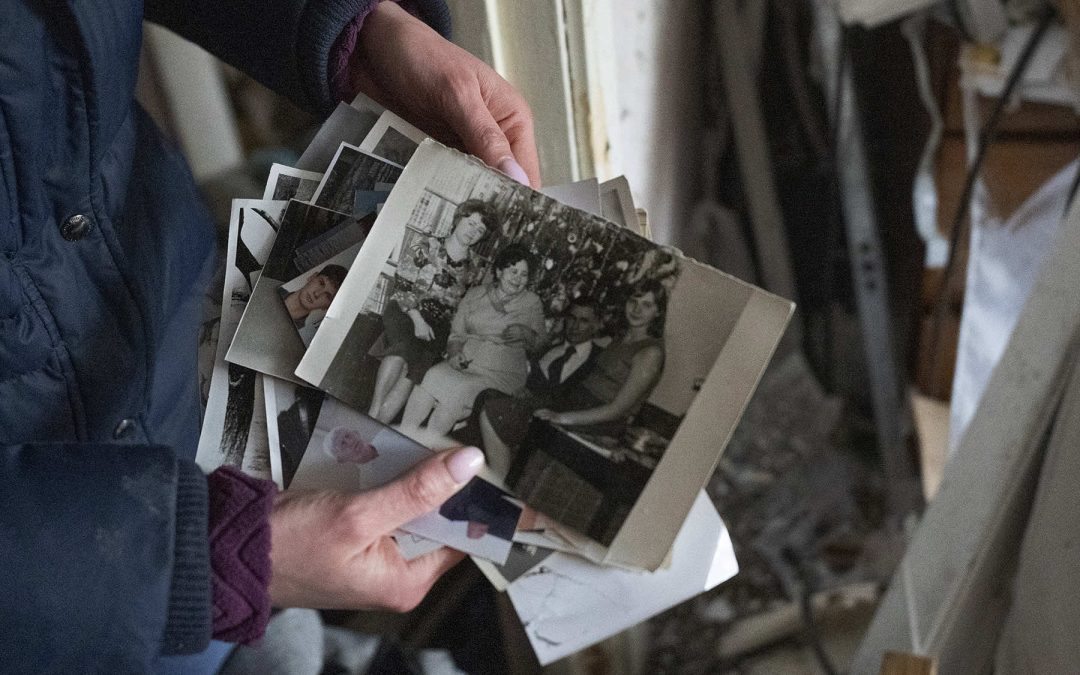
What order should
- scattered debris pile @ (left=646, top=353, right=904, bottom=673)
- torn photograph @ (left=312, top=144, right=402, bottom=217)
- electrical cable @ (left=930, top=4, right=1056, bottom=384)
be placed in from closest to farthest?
torn photograph @ (left=312, top=144, right=402, bottom=217) → electrical cable @ (left=930, top=4, right=1056, bottom=384) → scattered debris pile @ (left=646, top=353, right=904, bottom=673)

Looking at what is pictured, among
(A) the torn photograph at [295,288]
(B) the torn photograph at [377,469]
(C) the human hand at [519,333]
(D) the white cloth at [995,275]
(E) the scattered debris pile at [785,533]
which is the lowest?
(E) the scattered debris pile at [785,533]

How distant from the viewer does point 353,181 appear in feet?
1.86

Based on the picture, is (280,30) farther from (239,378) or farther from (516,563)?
(516,563)

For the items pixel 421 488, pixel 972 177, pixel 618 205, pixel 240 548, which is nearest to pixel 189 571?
pixel 240 548

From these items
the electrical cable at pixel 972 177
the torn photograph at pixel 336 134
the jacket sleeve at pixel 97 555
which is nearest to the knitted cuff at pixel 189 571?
the jacket sleeve at pixel 97 555

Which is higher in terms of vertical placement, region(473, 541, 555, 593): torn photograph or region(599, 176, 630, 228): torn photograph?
region(599, 176, 630, 228): torn photograph

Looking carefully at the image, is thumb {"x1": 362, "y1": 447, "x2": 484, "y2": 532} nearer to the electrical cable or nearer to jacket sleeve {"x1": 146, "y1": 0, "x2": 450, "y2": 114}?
jacket sleeve {"x1": 146, "y1": 0, "x2": 450, "y2": 114}

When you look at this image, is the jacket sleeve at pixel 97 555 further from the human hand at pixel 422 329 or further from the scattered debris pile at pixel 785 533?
the scattered debris pile at pixel 785 533

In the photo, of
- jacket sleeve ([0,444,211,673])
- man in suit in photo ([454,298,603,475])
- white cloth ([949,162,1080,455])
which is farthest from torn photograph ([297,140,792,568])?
white cloth ([949,162,1080,455])

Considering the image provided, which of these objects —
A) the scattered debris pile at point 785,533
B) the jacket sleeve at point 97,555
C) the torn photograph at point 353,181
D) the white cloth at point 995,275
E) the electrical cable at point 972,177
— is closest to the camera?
the jacket sleeve at point 97,555

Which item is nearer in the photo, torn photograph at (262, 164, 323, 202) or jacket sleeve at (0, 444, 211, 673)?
jacket sleeve at (0, 444, 211, 673)

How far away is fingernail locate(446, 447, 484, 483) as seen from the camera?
1.77 feet

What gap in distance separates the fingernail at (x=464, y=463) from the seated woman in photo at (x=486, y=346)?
25mm

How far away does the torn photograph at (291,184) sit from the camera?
0.57 m
